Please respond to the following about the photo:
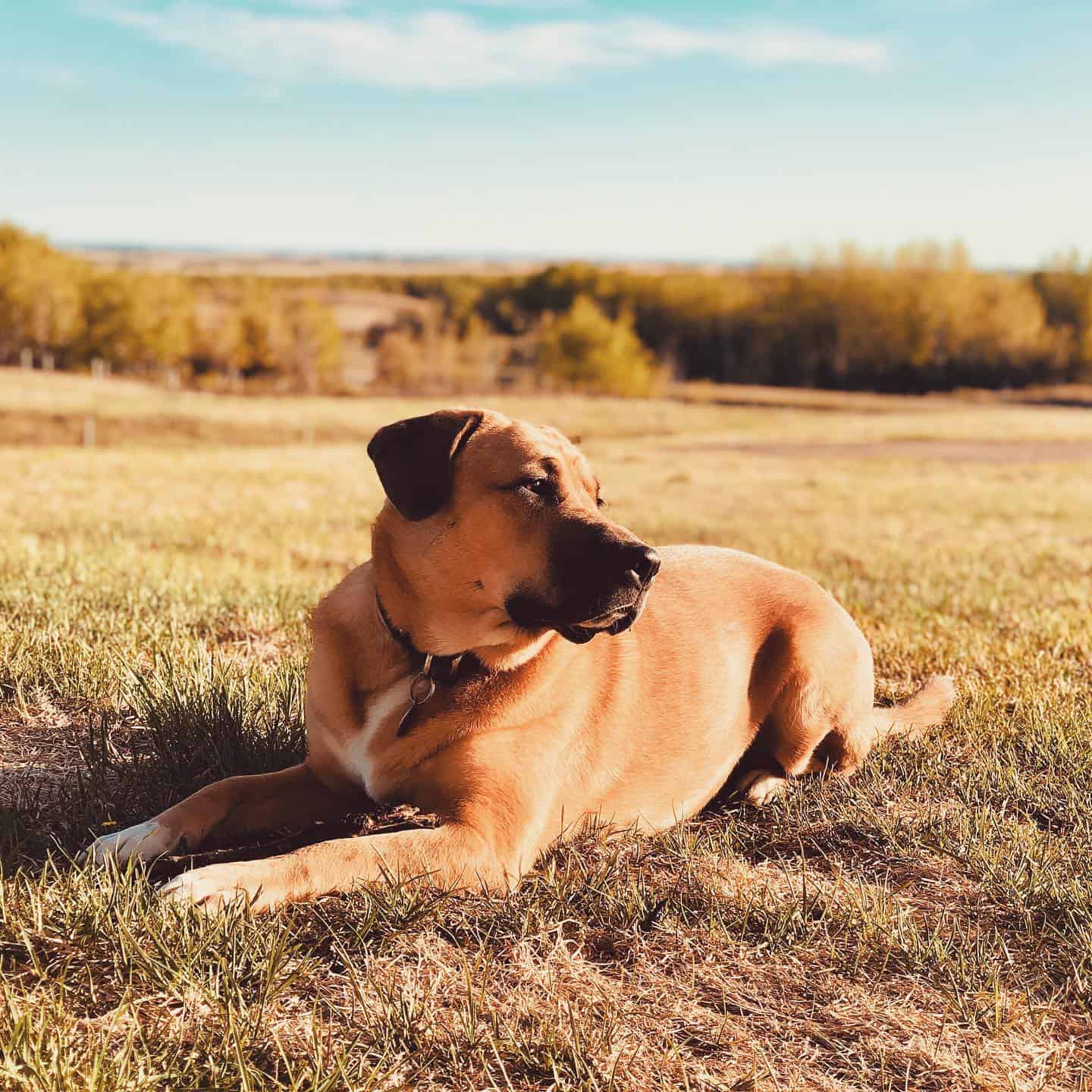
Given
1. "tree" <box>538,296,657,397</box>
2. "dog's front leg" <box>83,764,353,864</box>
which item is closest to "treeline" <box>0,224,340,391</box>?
"tree" <box>538,296,657,397</box>

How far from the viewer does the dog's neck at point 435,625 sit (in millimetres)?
3562

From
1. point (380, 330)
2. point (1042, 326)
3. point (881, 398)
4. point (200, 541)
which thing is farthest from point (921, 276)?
point (200, 541)

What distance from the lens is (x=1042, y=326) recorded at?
341 ft

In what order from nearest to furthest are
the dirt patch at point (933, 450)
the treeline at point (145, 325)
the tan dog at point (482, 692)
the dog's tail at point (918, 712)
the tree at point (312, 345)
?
1. the tan dog at point (482, 692)
2. the dog's tail at point (918, 712)
3. the dirt patch at point (933, 450)
4. the treeline at point (145, 325)
5. the tree at point (312, 345)

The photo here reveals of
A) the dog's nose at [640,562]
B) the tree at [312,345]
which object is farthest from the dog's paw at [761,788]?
the tree at [312,345]

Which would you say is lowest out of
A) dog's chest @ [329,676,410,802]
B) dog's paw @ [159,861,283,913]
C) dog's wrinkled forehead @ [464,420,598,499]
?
dog's paw @ [159,861,283,913]

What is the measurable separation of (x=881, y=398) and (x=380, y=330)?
262 feet

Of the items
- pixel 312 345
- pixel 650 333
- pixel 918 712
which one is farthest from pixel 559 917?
pixel 650 333

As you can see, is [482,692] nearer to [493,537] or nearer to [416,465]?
[493,537]

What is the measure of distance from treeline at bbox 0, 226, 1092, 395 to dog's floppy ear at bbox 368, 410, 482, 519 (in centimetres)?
9696

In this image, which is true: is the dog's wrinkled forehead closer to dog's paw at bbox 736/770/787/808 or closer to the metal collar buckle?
the metal collar buckle

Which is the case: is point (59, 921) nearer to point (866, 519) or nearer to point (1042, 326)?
point (866, 519)

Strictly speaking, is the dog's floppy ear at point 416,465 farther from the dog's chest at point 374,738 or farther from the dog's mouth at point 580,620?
the dog's chest at point 374,738

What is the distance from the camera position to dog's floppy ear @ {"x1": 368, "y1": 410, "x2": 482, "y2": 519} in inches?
139
